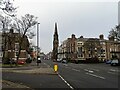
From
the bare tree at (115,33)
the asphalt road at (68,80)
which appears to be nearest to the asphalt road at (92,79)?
the asphalt road at (68,80)

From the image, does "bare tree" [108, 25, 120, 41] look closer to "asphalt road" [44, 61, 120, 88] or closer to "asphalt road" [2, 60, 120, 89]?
"asphalt road" [44, 61, 120, 88]

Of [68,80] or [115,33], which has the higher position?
[115,33]

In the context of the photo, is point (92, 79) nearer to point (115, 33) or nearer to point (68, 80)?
point (68, 80)

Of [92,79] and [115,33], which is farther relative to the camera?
Result: [115,33]

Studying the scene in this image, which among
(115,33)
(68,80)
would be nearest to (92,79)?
(68,80)

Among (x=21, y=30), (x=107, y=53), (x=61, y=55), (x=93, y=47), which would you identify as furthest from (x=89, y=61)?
(x=61, y=55)

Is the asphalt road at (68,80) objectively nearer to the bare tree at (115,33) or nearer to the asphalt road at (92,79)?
the asphalt road at (92,79)

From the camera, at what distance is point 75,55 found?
143 meters

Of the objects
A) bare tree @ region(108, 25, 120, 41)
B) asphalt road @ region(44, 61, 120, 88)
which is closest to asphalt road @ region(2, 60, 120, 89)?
asphalt road @ region(44, 61, 120, 88)

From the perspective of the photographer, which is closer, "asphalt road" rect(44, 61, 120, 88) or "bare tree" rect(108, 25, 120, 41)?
"asphalt road" rect(44, 61, 120, 88)

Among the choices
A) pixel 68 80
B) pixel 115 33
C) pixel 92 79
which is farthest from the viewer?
pixel 115 33

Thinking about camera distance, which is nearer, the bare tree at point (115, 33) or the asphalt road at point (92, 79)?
the asphalt road at point (92, 79)

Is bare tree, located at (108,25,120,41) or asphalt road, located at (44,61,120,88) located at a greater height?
→ bare tree, located at (108,25,120,41)

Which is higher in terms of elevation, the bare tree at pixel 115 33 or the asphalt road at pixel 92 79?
the bare tree at pixel 115 33
